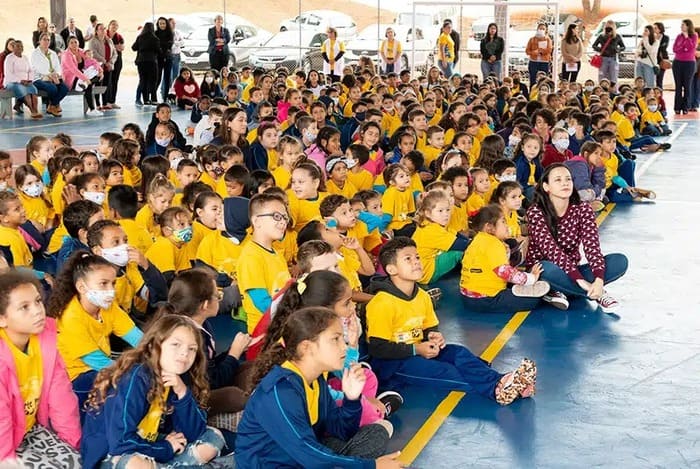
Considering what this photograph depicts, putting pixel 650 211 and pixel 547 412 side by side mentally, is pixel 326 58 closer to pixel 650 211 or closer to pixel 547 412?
pixel 650 211

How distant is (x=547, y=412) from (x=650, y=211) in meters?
5.74

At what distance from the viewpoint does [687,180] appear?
12.6m

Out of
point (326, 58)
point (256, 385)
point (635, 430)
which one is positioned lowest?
point (635, 430)

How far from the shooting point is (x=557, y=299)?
7.25 m

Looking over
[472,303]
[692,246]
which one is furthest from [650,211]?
[472,303]

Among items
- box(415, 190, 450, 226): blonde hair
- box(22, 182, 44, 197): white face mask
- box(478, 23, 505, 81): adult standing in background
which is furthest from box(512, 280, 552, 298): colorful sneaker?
box(478, 23, 505, 81): adult standing in background

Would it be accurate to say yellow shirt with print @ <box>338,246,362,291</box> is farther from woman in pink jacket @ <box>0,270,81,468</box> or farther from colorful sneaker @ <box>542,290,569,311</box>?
Result: woman in pink jacket @ <box>0,270,81,468</box>

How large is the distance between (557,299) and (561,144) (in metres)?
4.05

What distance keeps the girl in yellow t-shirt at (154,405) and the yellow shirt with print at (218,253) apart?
112 inches

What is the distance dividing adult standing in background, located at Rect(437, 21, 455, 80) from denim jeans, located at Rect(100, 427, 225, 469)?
18.1m

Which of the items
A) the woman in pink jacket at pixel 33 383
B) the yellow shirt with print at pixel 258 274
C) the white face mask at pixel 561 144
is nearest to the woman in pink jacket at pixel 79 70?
the white face mask at pixel 561 144

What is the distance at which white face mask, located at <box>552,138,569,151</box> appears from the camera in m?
11.0

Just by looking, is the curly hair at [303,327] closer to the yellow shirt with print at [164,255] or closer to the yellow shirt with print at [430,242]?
the yellow shirt with print at [164,255]

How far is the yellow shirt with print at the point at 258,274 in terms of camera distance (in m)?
6.09
